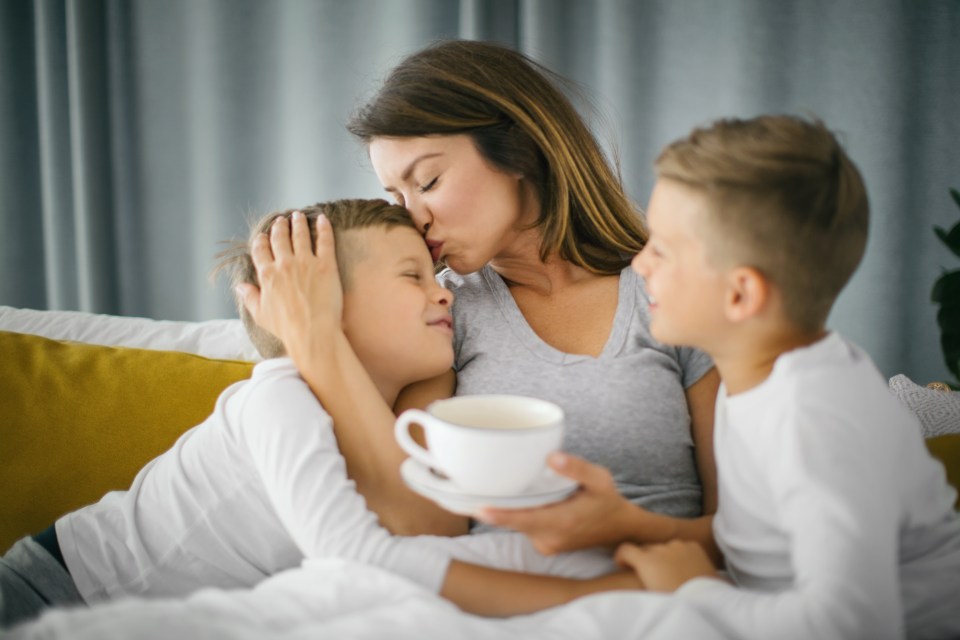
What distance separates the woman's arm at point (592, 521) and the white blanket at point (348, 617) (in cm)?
9

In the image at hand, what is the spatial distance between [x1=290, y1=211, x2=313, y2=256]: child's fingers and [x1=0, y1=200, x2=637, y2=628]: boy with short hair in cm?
4

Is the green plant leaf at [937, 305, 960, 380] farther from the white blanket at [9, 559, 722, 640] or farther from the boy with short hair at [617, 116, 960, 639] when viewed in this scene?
the white blanket at [9, 559, 722, 640]

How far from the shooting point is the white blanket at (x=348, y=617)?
0.71m

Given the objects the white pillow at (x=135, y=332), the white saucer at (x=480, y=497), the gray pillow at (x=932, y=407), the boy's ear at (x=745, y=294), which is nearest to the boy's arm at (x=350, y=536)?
the white saucer at (x=480, y=497)

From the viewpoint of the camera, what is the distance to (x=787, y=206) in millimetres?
852

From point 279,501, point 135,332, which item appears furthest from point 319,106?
point 279,501

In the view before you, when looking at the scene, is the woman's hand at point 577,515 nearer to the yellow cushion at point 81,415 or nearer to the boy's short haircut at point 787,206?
the boy's short haircut at point 787,206

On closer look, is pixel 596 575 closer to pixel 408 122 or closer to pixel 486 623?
pixel 486 623

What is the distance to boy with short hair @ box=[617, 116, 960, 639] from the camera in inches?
30.0

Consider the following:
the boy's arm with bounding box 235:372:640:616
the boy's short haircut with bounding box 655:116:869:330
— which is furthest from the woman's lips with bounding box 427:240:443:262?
the boy's short haircut with bounding box 655:116:869:330

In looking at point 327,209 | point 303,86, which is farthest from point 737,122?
point 303,86

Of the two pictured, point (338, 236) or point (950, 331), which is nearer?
point (338, 236)

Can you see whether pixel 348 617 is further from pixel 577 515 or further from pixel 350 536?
pixel 577 515

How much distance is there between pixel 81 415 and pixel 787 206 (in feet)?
3.90
